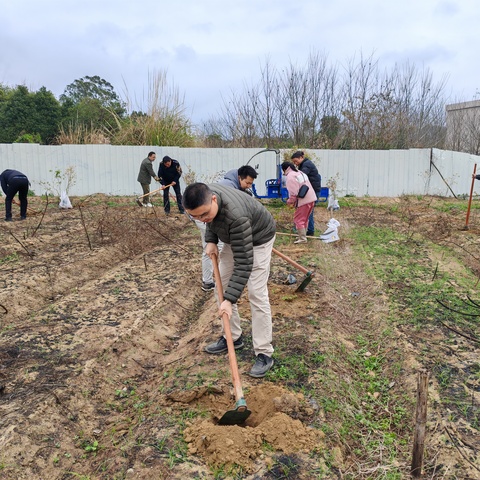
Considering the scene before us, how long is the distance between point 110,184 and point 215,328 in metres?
12.2

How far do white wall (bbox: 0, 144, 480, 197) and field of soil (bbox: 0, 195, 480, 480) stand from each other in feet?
28.2

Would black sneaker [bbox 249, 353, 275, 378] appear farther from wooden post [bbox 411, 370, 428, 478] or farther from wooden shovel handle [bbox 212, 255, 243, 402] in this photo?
wooden post [bbox 411, 370, 428, 478]

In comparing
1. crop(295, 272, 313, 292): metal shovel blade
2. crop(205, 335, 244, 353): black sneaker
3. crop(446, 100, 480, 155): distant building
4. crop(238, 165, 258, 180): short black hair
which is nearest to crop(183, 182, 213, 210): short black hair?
crop(205, 335, 244, 353): black sneaker

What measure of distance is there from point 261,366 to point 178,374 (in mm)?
696

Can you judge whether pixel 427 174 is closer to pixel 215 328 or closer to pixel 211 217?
pixel 215 328

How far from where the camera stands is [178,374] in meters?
3.85

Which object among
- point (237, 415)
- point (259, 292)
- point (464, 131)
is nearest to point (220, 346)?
point (259, 292)

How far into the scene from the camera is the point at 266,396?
340 cm

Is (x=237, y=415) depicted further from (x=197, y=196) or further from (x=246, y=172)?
(x=246, y=172)

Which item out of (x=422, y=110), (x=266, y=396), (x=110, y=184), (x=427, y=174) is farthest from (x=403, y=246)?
(x=422, y=110)

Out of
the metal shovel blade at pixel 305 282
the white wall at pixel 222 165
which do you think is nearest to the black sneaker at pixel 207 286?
the metal shovel blade at pixel 305 282

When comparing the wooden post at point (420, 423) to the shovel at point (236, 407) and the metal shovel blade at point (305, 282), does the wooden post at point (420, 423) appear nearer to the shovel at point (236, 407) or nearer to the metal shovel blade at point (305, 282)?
the shovel at point (236, 407)

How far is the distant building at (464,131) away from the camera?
910 inches

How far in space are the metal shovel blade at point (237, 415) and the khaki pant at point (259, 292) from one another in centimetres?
77
